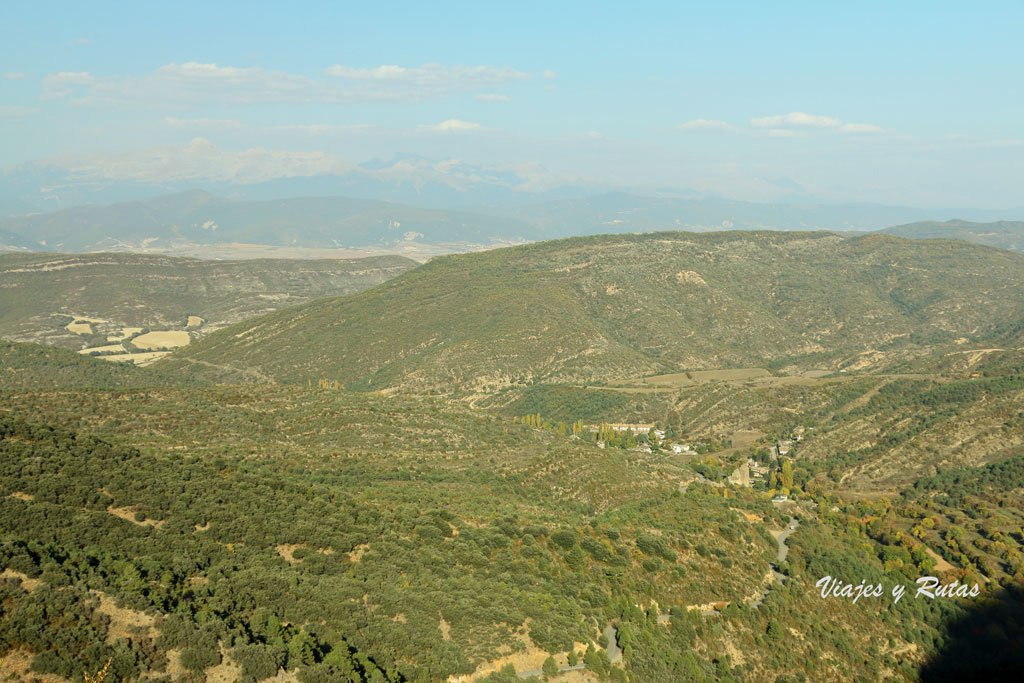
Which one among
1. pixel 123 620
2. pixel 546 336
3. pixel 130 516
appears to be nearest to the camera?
pixel 123 620

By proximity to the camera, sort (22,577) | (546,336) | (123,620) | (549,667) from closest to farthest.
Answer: (123,620)
(22,577)
(549,667)
(546,336)

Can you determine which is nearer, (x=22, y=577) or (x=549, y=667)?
(x=22, y=577)

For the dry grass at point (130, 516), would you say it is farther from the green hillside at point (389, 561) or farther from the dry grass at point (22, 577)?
the dry grass at point (22, 577)

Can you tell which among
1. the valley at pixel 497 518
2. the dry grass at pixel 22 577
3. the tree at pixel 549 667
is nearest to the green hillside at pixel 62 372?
the valley at pixel 497 518

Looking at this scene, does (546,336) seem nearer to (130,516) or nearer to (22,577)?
(130,516)

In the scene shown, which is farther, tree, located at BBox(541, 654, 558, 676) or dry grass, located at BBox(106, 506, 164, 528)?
dry grass, located at BBox(106, 506, 164, 528)

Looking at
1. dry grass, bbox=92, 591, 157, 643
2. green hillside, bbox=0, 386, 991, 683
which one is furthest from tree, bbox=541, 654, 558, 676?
dry grass, bbox=92, 591, 157, 643

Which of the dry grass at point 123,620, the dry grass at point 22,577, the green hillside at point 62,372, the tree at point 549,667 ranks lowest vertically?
the green hillside at point 62,372

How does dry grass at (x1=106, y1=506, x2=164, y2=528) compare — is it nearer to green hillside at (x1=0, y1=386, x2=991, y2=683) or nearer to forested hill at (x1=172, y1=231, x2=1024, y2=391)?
green hillside at (x1=0, y1=386, x2=991, y2=683)

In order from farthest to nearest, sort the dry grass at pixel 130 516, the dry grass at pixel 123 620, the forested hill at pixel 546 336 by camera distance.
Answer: the forested hill at pixel 546 336 < the dry grass at pixel 130 516 < the dry grass at pixel 123 620

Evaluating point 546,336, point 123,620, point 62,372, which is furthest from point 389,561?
point 546,336

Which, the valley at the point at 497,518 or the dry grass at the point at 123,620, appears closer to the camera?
the dry grass at the point at 123,620
